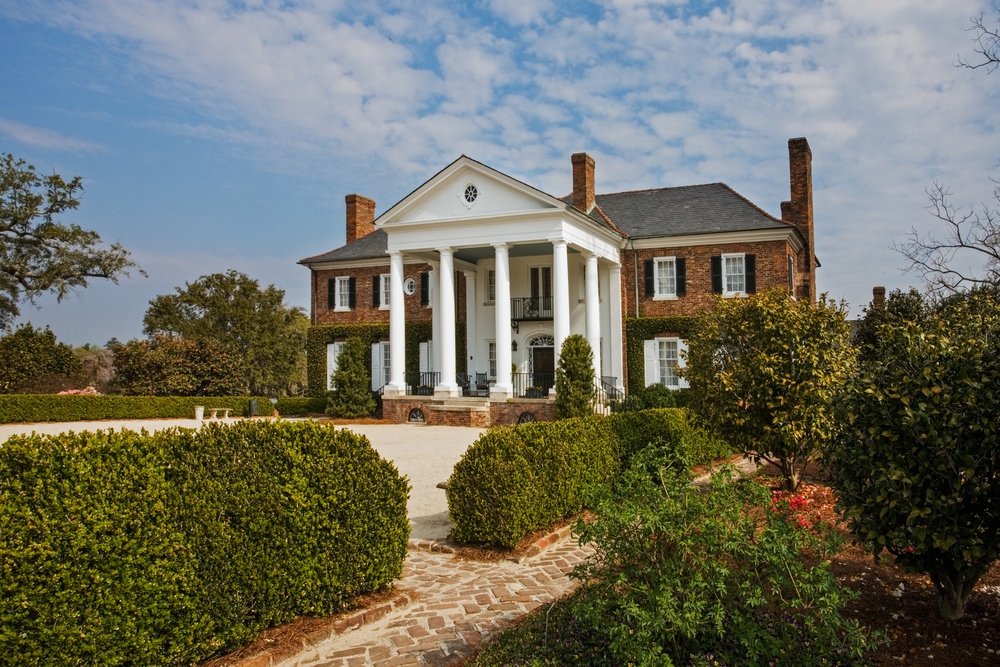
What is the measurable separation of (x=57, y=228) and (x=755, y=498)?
148ft

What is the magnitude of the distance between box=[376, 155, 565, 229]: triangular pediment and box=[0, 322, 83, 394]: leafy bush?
19367 mm

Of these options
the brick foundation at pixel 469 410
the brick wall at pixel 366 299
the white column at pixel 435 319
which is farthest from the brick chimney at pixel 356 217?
the brick foundation at pixel 469 410

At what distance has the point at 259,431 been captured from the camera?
225 inches

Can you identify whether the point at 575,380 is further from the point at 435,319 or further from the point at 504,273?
the point at 435,319

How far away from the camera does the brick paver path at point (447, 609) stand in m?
5.29

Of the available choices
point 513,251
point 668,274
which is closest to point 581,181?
point 513,251

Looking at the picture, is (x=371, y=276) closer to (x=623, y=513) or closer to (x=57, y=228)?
(x=57, y=228)

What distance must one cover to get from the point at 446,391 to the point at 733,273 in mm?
12091

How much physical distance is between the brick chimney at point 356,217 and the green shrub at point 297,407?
851 centimetres

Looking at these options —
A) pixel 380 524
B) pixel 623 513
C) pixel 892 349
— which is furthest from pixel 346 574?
pixel 892 349

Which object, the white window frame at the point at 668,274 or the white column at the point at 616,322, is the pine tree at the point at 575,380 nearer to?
the white column at the point at 616,322

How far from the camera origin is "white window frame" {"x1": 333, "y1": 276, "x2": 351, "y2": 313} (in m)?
32.7

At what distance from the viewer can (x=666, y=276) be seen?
27.0m

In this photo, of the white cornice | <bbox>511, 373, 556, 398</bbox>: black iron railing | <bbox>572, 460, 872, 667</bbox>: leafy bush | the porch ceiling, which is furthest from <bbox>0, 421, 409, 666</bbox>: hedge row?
the white cornice
